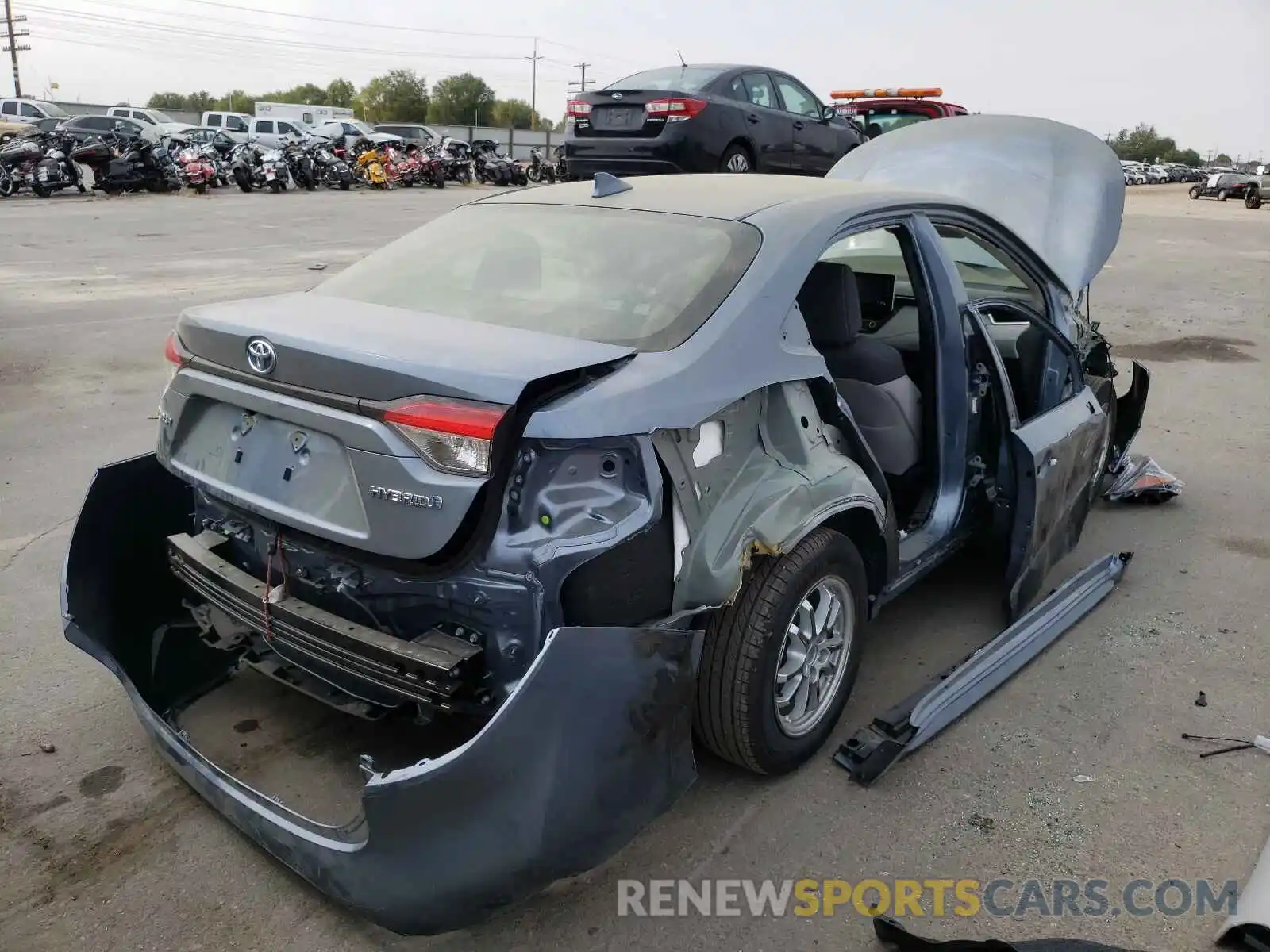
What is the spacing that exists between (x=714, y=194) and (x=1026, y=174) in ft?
9.66

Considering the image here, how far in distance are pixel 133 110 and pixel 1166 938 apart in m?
40.7

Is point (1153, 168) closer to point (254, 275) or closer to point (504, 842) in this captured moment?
point (254, 275)

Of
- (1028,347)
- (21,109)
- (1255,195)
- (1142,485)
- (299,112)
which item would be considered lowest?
(1142,485)

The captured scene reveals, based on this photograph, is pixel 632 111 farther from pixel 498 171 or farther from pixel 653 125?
pixel 498 171

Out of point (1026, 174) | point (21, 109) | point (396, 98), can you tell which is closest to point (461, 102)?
point (396, 98)

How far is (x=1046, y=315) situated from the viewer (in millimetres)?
4168

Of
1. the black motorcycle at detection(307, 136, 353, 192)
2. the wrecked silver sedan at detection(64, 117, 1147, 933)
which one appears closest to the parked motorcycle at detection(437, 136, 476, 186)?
the black motorcycle at detection(307, 136, 353, 192)

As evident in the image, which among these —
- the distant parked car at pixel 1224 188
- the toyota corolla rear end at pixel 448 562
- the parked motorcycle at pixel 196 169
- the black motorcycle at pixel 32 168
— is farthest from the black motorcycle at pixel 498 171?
the distant parked car at pixel 1224 188

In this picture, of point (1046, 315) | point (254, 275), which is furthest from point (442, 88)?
point (1046, 315)

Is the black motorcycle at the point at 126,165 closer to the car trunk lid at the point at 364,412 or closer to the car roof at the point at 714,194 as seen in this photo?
the car roof at the point at 714,194

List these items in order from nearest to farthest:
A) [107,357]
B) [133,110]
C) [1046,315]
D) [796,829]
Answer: [796,829], [1046,315], [107,357], [133,110]

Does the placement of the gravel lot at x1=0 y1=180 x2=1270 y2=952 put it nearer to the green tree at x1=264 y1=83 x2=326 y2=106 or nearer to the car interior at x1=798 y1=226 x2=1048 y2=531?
the car interior at x1=798 y1=226 x2=1048 y2=531

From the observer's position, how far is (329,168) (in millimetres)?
25391

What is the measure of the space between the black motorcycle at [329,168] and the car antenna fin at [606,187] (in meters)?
24.2
